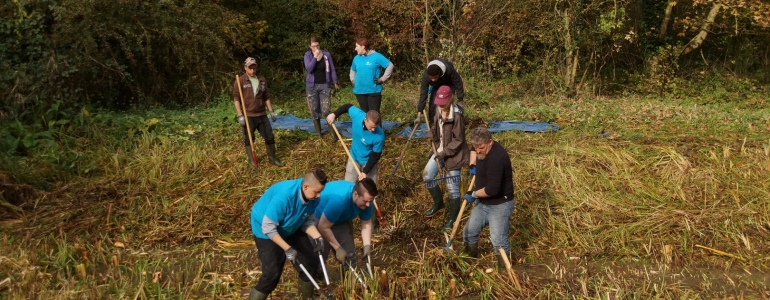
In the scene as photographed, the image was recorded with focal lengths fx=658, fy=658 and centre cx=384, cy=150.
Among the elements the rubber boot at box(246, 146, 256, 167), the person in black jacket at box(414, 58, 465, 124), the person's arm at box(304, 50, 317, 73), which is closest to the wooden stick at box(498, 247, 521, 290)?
the person in black jacket at box(414, 58, 465, 124)

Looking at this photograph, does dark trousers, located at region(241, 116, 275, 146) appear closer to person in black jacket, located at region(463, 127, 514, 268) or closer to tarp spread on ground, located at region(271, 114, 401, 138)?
tarp spread on ground, located at region(271, 114, 401, 138)

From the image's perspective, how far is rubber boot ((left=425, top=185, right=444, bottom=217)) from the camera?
6852 millimetres

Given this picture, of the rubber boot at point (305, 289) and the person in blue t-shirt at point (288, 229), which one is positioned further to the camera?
the rubber boot at point (305, 289)

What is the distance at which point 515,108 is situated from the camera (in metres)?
11.7

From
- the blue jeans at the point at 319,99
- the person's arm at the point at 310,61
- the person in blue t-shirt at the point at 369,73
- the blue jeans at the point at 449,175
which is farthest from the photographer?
the blue jeans at the point at 319,99

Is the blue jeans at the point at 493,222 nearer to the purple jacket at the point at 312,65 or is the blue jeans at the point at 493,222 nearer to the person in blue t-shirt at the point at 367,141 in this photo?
the person in blue t-shirt at the point at 367,141

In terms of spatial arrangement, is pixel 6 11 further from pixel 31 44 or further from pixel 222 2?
pixel 222 2

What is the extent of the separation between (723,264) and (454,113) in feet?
9.16

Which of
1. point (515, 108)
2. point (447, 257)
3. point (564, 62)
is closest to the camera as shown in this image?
point (447, 257)

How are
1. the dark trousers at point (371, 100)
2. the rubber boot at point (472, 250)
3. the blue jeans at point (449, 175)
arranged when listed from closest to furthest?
the rubber boot at point (472, 250), the blue jeans at point (449, 175), the dark trousers at point (371, 100)

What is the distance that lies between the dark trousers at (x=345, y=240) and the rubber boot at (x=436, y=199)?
1.74 metres

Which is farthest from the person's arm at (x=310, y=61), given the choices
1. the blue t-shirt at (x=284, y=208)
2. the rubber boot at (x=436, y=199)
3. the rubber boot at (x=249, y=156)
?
the blue t-shirt at (x=284, y=208)

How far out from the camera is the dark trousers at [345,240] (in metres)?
5.14

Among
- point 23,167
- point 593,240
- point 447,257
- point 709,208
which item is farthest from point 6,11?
point 709,208
